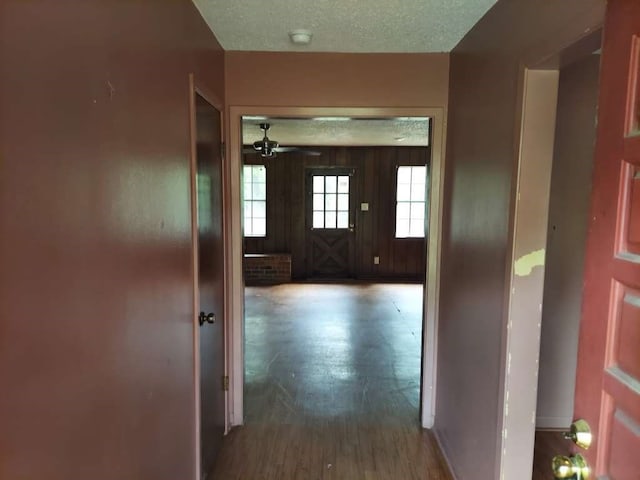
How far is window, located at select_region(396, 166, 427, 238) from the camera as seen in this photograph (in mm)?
7875

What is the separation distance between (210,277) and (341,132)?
4174 mm

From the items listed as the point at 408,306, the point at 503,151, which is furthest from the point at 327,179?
the point at 503,151

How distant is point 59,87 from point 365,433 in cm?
266

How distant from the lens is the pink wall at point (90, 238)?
31.2 inches

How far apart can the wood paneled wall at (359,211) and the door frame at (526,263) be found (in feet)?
20.6

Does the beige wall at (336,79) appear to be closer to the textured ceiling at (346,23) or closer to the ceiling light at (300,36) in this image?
the textured ceiling at (346,23)

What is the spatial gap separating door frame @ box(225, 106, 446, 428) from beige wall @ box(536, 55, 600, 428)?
689 millimetres

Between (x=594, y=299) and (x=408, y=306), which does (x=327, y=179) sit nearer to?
(x=408, y=306)

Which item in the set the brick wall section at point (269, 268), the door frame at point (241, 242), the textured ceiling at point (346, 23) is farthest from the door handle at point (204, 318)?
the brick wall section at point (269, 268)

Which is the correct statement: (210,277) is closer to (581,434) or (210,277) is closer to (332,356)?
(581,434)

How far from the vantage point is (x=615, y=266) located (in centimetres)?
88

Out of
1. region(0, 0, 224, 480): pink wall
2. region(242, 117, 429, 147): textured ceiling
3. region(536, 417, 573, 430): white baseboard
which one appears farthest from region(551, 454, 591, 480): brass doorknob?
region(242, 117, 429, 147): textured ceiling

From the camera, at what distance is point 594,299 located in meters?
0.95

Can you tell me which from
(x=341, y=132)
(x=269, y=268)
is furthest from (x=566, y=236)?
(x=269, y=268)
